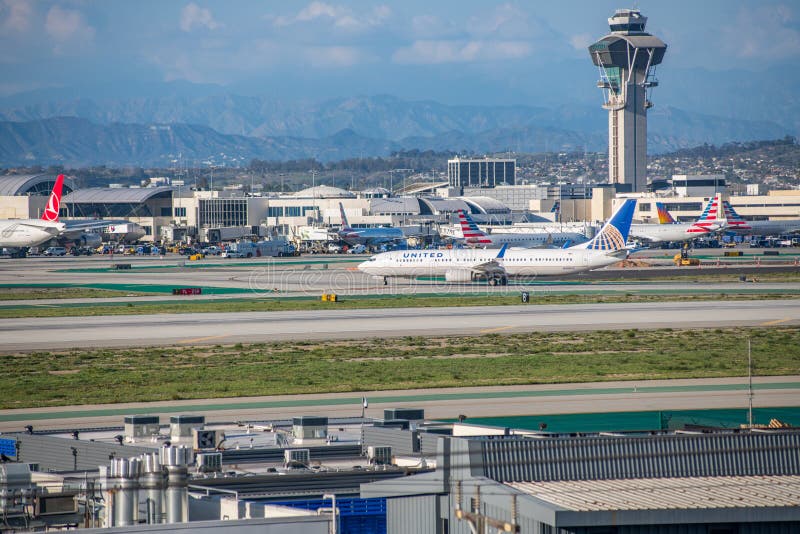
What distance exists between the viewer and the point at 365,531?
20.1 m

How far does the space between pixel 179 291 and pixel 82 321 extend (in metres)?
20.2

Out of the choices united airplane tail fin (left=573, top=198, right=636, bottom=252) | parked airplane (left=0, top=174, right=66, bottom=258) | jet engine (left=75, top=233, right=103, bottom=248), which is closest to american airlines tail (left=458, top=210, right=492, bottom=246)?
united airplane tail fin (left=573, top=198, right=636, bottom=252)

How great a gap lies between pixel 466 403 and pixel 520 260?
52903 mm

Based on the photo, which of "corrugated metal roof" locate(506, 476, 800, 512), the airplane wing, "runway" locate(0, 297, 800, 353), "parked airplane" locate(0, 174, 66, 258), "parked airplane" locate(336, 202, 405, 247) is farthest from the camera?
"parked airplane" locate(336, 202, 405, 247)

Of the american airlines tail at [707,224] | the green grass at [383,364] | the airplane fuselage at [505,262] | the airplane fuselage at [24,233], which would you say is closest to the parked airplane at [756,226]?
the american airlines tail at [707,224]

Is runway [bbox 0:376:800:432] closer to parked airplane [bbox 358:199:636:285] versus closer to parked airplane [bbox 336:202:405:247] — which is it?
parked airplane [bbox 358:199:636:285]

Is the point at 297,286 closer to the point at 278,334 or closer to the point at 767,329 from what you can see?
the point at 278,334

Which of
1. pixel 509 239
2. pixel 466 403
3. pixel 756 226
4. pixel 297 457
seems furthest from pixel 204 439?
pixel 756 226

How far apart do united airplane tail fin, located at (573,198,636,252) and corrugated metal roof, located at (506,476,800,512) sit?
74.1m

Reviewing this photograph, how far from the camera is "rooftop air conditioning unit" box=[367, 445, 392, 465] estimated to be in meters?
25.4

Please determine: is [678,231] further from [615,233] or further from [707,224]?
[615,233]

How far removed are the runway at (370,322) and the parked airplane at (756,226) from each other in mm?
92081

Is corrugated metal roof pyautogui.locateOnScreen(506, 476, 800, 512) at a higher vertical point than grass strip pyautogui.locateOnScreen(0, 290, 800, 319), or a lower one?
higher

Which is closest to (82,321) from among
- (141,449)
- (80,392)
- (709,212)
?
(80,392)
